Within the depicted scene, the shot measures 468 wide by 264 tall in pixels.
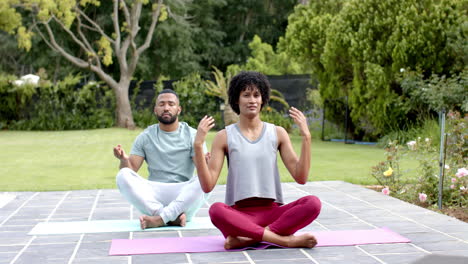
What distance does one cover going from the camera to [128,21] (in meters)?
22.3

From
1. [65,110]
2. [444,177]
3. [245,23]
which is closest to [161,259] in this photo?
[444,177]

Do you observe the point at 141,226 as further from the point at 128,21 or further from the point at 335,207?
the point at 128,21

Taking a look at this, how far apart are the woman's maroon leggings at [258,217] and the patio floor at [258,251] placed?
0.16 meters

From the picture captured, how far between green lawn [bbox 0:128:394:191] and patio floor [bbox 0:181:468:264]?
3.91 feet

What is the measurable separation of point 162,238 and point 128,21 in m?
18.2

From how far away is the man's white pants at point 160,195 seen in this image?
5332 mm

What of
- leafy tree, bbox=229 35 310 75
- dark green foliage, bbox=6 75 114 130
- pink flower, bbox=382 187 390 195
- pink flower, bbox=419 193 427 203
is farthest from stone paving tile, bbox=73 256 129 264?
leafy tree, bbox=229 35 310 75

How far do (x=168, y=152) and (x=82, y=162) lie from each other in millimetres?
6702

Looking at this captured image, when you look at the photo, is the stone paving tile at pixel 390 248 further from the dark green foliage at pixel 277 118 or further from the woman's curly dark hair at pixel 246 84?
the dark green foliage at pixel 277 118

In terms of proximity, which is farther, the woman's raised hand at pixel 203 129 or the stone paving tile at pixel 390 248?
the stone paving tile at pixel 390 248

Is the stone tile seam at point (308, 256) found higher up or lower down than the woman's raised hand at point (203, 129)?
lower down

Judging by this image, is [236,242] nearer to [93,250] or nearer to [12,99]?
[93,250]

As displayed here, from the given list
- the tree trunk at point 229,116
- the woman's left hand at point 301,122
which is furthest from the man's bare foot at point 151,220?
the tree trunk at point 229,116

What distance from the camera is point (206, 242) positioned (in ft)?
15.8
